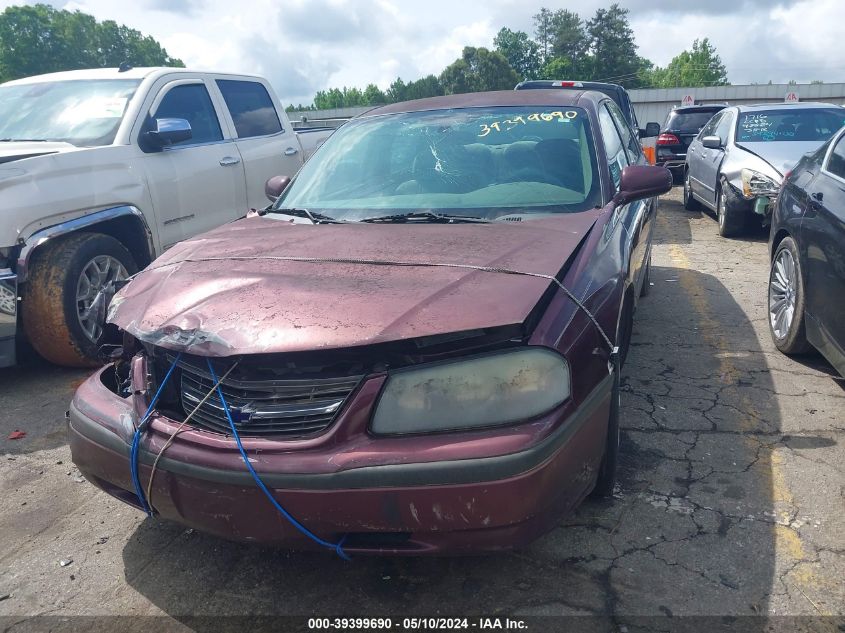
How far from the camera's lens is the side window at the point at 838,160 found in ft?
12.7

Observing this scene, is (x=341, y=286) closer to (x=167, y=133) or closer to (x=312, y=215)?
(x=312, y=215)

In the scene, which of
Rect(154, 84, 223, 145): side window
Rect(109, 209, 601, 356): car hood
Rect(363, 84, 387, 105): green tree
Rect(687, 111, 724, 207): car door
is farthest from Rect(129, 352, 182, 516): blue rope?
Rect(363, 84, 387, 105): green tree

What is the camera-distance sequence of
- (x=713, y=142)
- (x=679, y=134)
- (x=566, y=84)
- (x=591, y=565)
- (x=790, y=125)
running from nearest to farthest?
(x=591, y=565) → (x=790, y=125) → (x=713, y=142) → (x=566, y=84) → (x=679, y=134)

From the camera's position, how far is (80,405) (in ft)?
8.19

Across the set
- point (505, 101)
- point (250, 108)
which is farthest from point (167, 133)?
point (505, 101)

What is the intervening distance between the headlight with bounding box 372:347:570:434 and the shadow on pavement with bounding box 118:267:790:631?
0.69 m

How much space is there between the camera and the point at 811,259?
3883mm

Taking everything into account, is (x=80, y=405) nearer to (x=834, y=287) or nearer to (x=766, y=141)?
(x=834, y=287)

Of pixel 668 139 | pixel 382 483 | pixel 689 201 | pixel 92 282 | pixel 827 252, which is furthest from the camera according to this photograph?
pixel 668 139

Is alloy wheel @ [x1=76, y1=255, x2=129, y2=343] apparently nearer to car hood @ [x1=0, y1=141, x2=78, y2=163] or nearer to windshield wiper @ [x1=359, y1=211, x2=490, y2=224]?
car hood @ [x1=0, y1=141, x2=78, y2=163]

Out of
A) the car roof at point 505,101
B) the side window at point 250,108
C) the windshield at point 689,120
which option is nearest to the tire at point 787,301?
the car roof at point 505,101

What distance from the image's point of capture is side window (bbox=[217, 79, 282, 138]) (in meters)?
6.34

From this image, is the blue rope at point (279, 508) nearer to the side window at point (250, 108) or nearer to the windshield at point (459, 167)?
the windshield at point (459, 167)

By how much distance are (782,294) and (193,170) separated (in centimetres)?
450
